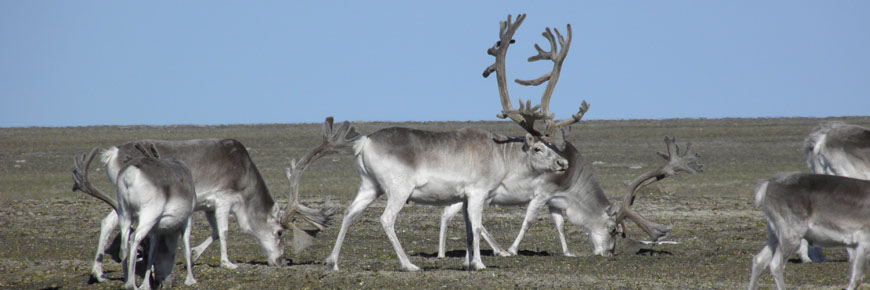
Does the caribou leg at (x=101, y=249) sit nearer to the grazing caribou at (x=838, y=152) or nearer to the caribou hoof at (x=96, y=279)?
the caribou hoof at (x=96, y=279)

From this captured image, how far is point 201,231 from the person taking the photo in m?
22.9

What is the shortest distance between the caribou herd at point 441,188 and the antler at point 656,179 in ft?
0.14

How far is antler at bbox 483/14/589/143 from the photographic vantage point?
16.9m

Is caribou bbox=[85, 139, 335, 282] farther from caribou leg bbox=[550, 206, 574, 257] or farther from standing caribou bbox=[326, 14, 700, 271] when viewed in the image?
caribou leg bbox=[550, 206, 574, 257]

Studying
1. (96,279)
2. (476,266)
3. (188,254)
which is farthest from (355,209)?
(96,279)

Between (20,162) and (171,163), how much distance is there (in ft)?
117

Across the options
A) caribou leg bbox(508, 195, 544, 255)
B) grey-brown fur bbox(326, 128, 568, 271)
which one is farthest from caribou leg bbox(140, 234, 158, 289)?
caribou leg bbox(508, 195, 544, 255)

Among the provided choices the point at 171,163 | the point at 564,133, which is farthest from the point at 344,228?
the point at 564,133

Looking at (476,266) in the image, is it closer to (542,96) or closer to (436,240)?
(542,96)

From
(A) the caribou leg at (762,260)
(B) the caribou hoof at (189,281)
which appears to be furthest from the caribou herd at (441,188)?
(B) the caribou hoof at (189,281)

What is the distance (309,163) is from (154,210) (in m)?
4.27

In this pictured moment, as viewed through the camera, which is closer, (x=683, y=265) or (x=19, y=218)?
(x=683, y=265)

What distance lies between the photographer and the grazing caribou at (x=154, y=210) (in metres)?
12.5

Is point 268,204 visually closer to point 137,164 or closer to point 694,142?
point 137,164
